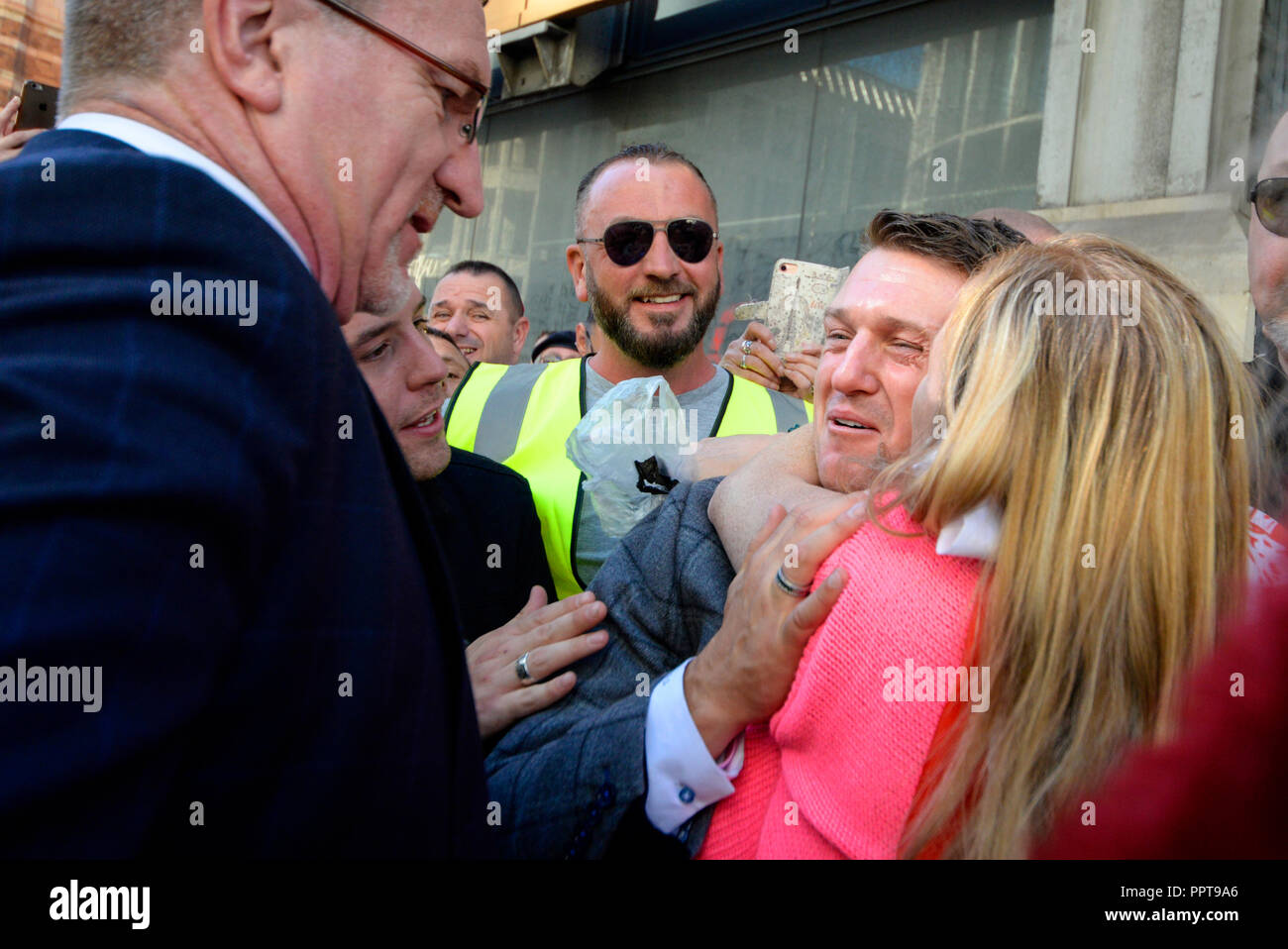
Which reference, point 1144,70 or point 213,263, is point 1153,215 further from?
point 213,263

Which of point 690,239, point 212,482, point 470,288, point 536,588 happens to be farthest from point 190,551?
point 470,288

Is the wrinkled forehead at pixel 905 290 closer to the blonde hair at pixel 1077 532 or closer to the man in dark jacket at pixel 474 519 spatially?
the blonde hair at pixel 1077 532

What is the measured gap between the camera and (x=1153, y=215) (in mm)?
3979

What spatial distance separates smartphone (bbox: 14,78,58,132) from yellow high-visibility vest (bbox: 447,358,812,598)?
122 centimetres

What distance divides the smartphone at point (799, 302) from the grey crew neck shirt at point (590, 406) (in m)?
0.23

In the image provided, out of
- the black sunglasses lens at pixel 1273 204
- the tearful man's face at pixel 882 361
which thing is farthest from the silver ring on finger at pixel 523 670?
the black sunglasses lens at pixel 1273 204

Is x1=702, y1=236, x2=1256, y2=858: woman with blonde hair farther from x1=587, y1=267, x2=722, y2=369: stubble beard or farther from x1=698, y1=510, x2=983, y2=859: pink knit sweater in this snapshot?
x1=587, y1=267, x2=722, y2=369: stubble beard

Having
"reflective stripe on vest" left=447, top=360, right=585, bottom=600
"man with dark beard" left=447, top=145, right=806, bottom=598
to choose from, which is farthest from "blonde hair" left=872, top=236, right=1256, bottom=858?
"man with dark beard" left=447, top=145, right=806, bottom=598

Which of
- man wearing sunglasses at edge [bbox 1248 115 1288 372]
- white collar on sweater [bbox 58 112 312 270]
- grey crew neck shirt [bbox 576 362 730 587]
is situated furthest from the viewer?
grey crew neck shirt [bbox 576 362 730 587]

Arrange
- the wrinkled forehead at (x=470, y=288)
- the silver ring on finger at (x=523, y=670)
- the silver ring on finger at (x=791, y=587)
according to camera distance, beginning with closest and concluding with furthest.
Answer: the silver ring on finger at (x=791, y=587)
the silver ring on finger at (x=523, y=670)
the wrinkled forehead at (x=470, y=288)

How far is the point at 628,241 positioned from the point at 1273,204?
63.8 inches

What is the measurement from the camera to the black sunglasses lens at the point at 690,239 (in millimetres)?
2984

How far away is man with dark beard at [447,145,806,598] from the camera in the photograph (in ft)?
9.57
